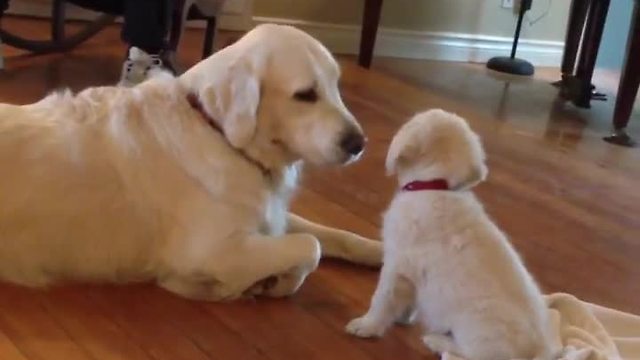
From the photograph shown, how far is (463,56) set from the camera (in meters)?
5.20

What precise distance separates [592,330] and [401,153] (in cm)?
51

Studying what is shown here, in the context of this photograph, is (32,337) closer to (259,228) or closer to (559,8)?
(259,228)

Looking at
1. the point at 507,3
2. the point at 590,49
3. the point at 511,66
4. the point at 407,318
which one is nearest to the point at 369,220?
the point at 407,318

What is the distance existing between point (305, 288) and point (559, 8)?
12.9 ft

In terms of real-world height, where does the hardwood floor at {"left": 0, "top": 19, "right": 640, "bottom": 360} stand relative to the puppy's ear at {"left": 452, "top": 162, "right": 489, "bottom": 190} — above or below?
below

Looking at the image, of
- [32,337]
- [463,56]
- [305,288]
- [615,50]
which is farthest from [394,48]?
[32,337]

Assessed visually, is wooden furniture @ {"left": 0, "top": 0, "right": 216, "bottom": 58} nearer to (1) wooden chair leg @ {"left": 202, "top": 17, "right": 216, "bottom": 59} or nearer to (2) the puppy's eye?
(1) wooden chair leg @ {"left": 202, "top": 17, "right": 216, "bottom": 59}

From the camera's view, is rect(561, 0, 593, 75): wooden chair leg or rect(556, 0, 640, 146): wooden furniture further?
rect(561, 0, 593, 75): wooden chair leg

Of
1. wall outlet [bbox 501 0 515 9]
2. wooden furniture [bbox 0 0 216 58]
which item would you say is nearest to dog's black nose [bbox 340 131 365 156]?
wooden furniture [bbox 0 0 216 58]

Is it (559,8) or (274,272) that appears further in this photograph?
(559,8)

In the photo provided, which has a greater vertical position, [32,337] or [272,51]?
[272,51]

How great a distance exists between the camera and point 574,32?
14.5ft

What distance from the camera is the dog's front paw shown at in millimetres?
1687

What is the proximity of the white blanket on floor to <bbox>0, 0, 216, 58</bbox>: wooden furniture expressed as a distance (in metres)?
1.70
